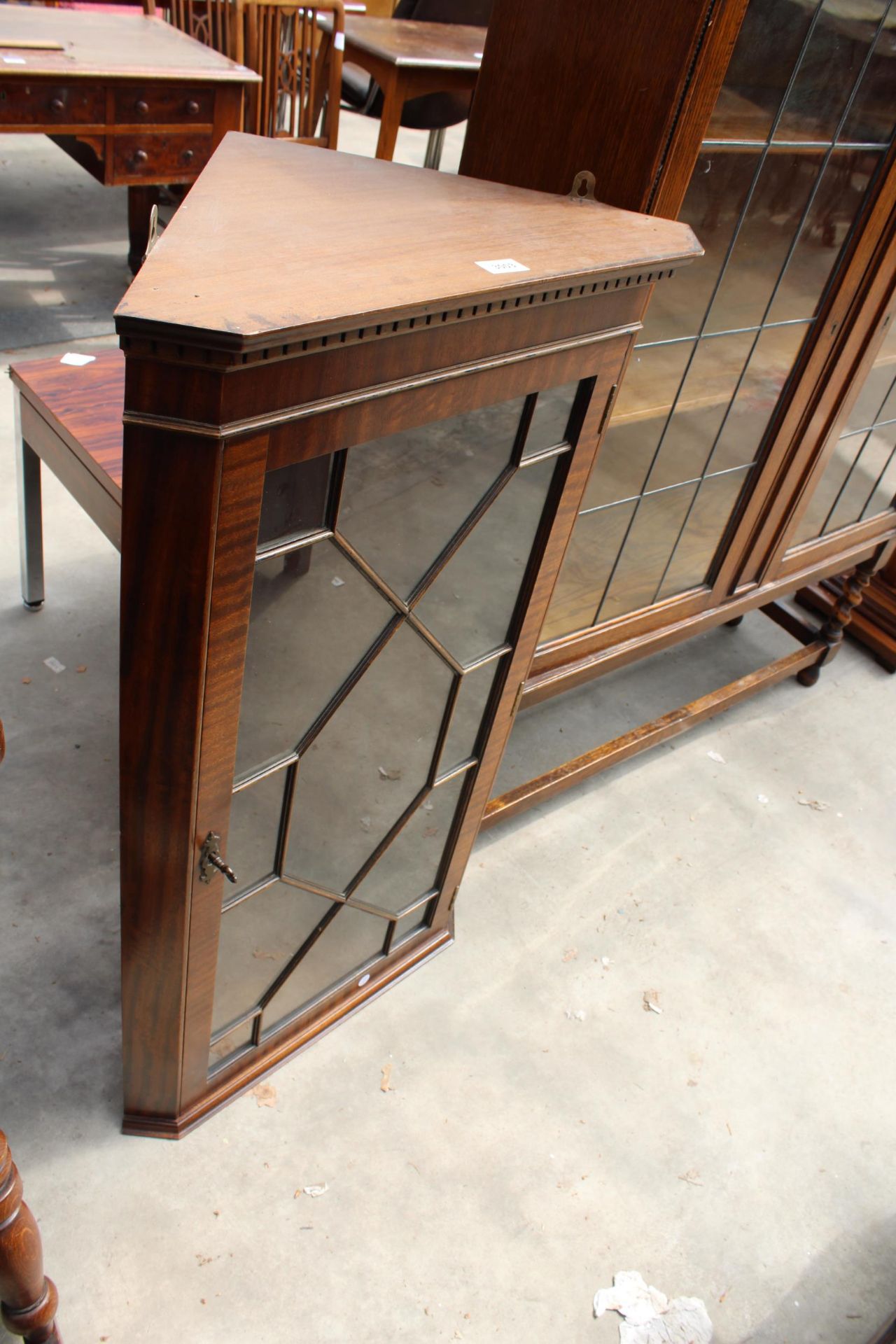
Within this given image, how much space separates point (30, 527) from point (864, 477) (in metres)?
1.85

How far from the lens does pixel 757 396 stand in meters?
1.76

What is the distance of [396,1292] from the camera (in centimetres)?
133

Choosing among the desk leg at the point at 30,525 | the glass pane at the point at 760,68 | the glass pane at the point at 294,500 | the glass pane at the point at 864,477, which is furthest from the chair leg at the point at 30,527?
the glass pane at the point at 864,477

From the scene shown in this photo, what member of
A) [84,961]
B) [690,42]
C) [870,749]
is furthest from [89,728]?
[870,749]

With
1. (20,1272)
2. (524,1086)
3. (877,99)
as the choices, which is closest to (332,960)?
(524,1086)

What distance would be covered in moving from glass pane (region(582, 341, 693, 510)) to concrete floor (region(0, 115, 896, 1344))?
77 centimetres

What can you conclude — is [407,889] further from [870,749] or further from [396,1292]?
[870,749]

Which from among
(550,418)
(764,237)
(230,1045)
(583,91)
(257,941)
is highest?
(583,91)

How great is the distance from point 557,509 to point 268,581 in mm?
452

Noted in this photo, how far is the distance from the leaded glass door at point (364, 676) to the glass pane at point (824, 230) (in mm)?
691

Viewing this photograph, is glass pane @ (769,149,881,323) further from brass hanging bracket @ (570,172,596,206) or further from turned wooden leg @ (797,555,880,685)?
turned wooden leg @ (797,555,880,685)

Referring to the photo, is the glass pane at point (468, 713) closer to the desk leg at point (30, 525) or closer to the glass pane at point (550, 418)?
the glass pane at point (550, 418)

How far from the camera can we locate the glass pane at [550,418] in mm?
1103

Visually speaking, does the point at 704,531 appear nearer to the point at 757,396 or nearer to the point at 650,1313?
the point at 757,396
